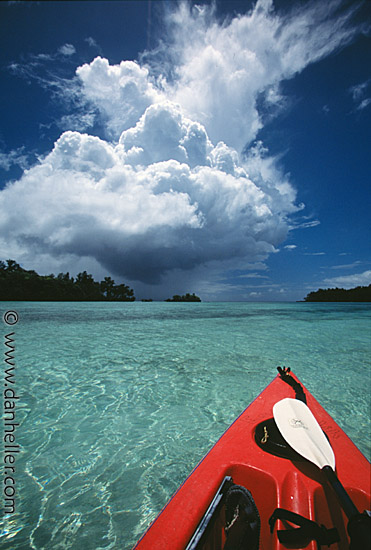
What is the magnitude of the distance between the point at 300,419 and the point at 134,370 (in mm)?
5817

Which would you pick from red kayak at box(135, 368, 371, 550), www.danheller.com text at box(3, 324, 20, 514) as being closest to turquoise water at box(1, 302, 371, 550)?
www.danheller.com text at box(3, 324, 20, 514)

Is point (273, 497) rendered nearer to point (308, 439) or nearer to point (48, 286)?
point (308, 439)

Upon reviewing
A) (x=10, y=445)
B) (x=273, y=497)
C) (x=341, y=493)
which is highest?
(x=341, y=493)

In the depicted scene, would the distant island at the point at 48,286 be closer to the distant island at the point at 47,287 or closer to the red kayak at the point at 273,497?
the distant island at the point at 47,287

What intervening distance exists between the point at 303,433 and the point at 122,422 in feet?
11.5

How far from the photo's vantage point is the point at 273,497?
70.8 inches

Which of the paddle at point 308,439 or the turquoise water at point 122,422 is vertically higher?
the paddle at point 308,439

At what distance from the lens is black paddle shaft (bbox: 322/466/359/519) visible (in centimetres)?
151

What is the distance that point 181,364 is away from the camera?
320 inches

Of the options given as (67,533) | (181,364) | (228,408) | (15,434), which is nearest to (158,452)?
(67,533)

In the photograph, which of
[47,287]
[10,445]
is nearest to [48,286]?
[47,287]

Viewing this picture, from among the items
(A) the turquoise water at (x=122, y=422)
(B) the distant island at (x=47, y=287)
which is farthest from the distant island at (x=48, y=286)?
(A) the turquoise water at (x=122, y=422)

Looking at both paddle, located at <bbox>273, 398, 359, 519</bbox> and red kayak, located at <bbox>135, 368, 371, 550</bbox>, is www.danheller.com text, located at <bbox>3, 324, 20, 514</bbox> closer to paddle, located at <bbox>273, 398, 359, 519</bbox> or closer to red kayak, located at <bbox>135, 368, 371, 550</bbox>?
red kayak, located at <bbox>135, 368, 371, 550</bbox>

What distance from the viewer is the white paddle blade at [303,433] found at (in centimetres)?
203
